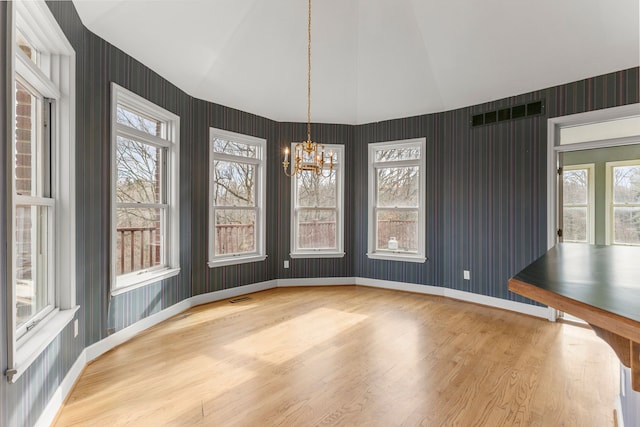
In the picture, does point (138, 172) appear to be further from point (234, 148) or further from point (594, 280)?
point (594, 280)

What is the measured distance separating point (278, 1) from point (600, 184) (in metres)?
5.20

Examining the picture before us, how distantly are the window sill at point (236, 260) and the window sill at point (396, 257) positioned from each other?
1.74 metres

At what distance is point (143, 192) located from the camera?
353 cm

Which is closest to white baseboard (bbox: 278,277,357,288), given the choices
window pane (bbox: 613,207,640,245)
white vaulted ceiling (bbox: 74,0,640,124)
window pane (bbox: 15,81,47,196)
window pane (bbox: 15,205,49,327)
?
white vaulted ceiling (bbox: 74,0,640,124)

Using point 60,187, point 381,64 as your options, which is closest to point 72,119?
point 60,187

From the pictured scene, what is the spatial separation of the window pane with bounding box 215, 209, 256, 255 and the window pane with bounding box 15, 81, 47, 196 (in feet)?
8.13

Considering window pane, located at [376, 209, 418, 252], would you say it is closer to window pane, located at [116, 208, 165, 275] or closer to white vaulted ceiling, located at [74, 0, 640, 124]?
white vaulted ceiling, located at [74, 0, 640, 124]

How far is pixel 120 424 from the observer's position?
1.94 m

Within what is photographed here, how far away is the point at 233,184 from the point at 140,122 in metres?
1.56

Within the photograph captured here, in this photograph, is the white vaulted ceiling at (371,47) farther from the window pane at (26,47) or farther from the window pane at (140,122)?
the window pane at (26,47)

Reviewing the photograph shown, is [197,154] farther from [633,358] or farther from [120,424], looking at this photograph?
[633,358]

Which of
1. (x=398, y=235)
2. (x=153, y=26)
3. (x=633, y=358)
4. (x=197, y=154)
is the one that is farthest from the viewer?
(x=398, y=235)

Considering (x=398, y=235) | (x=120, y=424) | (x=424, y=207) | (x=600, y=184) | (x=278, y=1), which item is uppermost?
(x=278, y=1)

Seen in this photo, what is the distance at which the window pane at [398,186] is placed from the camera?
16.8ft
